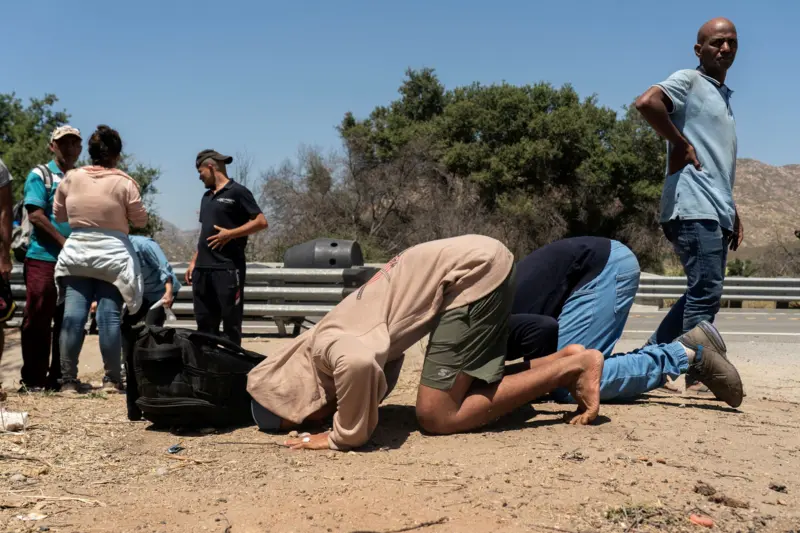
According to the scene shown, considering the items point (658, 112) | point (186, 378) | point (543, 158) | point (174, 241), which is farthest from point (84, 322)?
point (543, 158)

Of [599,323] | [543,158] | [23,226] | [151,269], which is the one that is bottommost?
[599,323]

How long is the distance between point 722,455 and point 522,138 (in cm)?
3466

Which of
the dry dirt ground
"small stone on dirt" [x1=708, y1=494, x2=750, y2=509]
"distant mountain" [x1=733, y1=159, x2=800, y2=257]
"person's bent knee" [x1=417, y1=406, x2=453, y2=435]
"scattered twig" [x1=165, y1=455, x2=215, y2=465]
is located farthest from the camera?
"distant mountain" [x1=733, y1=159, x2=800, y2=257]

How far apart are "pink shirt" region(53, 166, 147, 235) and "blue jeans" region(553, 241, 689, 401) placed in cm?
333

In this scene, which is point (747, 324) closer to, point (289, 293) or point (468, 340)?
point (289, 293)

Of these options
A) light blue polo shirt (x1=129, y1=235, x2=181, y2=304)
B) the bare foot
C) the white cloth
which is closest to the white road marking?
light blue polo shirt (x1=129, y1=235, x2=181, y2=304)

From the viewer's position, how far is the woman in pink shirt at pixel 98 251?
6.09 m

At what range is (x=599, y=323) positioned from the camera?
504 centimetres

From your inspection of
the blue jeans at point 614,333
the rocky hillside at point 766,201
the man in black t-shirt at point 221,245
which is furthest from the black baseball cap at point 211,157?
the rocky hillside at point 766,201

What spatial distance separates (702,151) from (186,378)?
3.60 metres

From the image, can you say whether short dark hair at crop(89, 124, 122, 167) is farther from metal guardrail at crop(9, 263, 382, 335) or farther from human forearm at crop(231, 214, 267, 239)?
metal guardrail at crop(9, 263, 382, 335)

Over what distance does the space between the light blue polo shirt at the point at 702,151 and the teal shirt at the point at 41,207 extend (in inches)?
178

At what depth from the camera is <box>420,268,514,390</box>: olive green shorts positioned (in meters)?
4.32

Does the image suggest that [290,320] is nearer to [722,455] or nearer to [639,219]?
[722,455]
